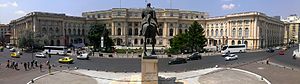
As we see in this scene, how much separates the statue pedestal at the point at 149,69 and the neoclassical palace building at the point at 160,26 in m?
→ 80.1

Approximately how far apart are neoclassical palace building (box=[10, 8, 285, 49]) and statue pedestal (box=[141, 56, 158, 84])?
263 ft

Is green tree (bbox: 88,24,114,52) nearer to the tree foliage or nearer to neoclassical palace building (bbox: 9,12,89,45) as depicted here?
the tree foliage

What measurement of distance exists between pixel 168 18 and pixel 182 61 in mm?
68187

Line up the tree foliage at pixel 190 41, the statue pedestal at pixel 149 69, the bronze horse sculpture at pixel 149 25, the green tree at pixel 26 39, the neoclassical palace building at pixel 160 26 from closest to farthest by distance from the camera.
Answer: the statue pedestal at pixel 149 69, the bronze horse sculpture at pixel 149 25, the tree foliage at pixel 190 41, the green tree at pixel 26 39, the neoclassical palace building at pixel 160 26

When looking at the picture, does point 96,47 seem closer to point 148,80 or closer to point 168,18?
point 168,18

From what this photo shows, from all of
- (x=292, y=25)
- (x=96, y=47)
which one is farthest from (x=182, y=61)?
(x=292, y=25)

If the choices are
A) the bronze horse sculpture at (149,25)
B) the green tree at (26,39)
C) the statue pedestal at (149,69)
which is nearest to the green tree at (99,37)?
the green tree at (26,39)

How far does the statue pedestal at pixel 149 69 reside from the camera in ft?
70.1

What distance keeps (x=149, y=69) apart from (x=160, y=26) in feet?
318

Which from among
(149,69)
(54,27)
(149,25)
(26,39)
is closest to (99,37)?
(26,39)

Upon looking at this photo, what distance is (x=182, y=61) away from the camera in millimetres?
49062

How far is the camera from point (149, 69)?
21438mm

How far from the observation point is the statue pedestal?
21.4 m

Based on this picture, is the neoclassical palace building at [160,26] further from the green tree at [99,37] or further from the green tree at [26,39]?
the green tree at [99,37]
